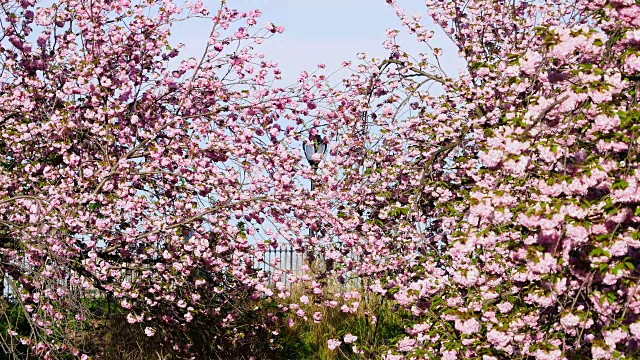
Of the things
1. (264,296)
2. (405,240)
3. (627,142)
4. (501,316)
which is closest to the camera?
(627,142)

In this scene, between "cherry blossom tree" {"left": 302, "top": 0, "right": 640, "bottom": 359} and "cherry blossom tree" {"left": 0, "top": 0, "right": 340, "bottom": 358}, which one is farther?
"cherry blossom tree" {"left": 0, "top": 0, "right": 340, "bottom": 358}

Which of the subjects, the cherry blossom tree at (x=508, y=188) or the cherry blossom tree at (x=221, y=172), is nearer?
the cherry blossom tree at (x=508, y=188)

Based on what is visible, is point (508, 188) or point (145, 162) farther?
point (145, 162)

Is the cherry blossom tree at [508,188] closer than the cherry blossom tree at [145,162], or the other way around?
the cherry blossom tree at [508,188]

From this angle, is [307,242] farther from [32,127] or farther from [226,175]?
[32,127]

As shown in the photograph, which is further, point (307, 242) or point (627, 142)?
point (307, 242)

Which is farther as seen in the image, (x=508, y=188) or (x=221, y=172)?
(x=221, y=172)

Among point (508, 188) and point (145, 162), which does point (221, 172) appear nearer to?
point (145, 162)

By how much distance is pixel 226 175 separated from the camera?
29.6ft

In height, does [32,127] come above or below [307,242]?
above

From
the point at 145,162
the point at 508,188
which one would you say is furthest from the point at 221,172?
the point at 508,188

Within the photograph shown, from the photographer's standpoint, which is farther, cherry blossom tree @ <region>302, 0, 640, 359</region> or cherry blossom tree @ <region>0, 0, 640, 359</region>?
cherry blossom tree @ <region>0, 0, 640, 359</region>

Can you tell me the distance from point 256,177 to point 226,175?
35 centimetres

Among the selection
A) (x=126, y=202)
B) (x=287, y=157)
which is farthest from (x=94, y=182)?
(x=287, y=157)
